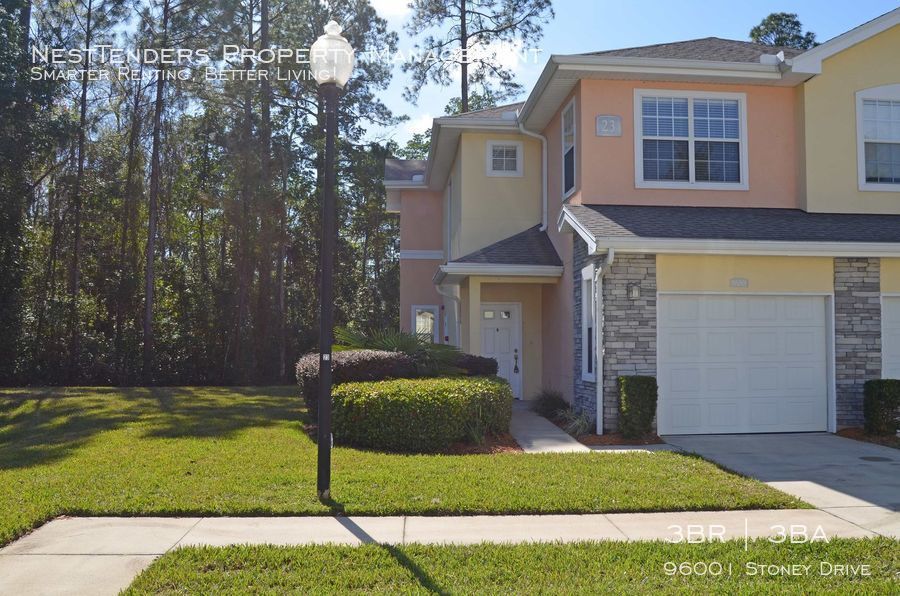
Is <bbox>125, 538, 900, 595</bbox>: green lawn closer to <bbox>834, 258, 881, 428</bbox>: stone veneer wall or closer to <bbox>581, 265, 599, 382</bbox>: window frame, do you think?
<bbox>581, 265, 599, 382</bbox>: window frame

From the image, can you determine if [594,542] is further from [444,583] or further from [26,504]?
[26,504]

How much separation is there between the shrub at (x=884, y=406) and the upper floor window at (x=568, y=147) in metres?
5.94

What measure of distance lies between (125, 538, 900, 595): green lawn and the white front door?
10345mm

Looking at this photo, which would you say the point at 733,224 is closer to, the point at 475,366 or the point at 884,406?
the point at 884,406

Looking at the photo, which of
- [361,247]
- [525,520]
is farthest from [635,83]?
[361,247]

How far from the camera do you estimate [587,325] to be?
39.8 ft

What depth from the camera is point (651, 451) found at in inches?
381

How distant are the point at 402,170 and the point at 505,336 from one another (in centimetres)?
858

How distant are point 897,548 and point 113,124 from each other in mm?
25197

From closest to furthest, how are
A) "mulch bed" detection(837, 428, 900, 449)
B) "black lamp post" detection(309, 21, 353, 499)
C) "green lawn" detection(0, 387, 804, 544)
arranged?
"green lawn" detection(0, 387, 804, 544)
"black lamp post" detection(309, 21, 353, 499)
"mulch bed" detection(837, 428, 900, 449)

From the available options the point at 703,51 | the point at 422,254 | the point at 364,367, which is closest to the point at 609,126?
the point at 703,51

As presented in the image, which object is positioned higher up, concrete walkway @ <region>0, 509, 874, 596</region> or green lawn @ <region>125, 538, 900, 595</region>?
green lawn @ <region>125, 538, 900, 595</region>

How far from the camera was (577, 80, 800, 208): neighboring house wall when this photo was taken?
41.7 feet

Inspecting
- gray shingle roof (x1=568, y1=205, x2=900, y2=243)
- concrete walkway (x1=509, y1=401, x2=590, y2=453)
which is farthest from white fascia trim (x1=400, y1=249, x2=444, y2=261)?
gray shingle roof (x1=568, y1=205, x2=900, y2=243)
